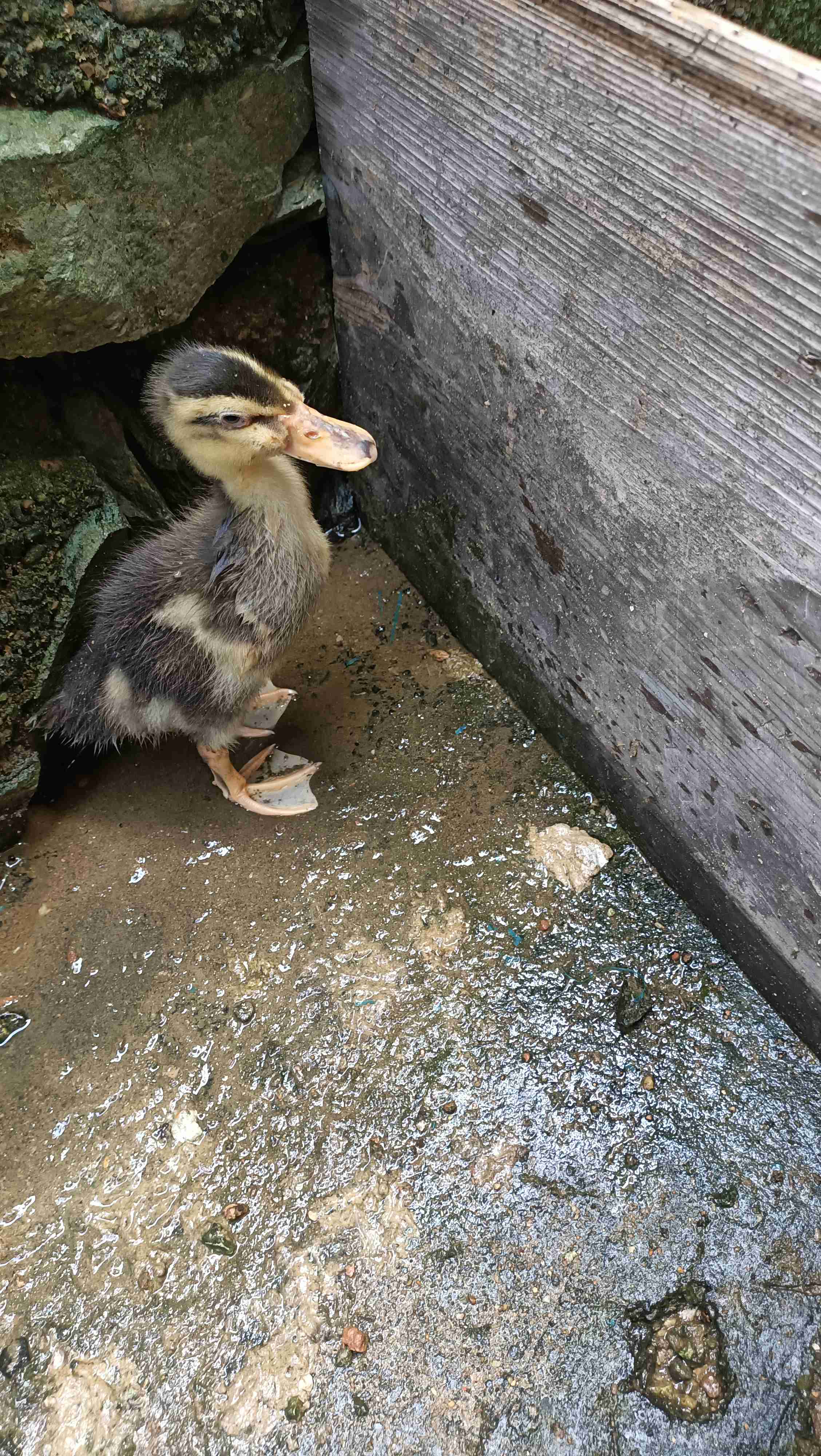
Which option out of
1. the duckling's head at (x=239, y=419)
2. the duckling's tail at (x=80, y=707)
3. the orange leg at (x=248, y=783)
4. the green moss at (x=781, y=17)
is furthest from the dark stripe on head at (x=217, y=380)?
the green moss at (x=781, y=17)

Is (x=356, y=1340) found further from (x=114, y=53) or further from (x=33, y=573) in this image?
(x=114, y=53)

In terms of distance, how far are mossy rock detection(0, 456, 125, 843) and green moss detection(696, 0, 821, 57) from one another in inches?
60.1

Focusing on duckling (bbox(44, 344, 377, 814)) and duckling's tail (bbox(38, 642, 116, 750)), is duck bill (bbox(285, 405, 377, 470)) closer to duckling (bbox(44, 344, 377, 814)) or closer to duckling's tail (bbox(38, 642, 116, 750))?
duckling (bbox(44, 344, 377, 814))

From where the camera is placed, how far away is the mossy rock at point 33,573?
2.07 metres

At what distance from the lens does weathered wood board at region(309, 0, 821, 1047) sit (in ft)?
4.05

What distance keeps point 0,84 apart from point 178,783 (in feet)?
4.79

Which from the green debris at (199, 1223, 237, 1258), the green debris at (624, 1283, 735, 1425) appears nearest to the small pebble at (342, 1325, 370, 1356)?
the green debris at (199, 1223, 237, 1258)

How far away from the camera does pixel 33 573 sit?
212 cm

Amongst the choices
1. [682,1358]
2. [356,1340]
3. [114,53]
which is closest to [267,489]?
[114,53]

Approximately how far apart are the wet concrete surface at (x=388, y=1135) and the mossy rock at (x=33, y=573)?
0.22 meters

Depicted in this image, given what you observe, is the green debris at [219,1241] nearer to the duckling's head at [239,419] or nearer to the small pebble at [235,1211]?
the small pebble at [235,1211]

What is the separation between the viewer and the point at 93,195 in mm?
1862

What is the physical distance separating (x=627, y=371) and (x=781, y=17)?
2.82 feet

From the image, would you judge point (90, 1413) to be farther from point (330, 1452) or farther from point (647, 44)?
point (647, 44)
